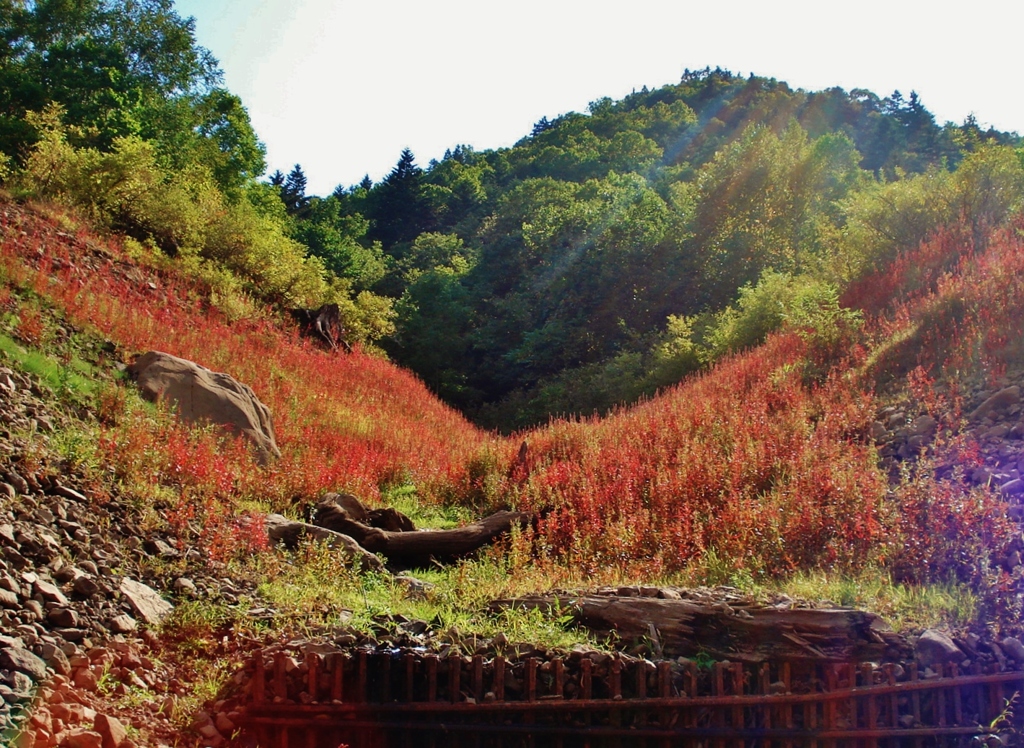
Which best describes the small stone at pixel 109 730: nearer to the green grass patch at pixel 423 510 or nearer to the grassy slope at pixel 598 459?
the grassy slope at pixel 598 459

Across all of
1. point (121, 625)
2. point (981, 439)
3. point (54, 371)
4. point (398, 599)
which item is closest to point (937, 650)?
point (398, 599)

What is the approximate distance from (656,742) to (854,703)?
1.08 metres

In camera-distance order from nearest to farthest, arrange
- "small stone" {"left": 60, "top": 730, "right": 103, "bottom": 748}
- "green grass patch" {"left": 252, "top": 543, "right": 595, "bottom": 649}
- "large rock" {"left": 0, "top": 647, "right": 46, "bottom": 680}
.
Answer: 1. "small stone" {"left": 60, "top": 730, "right": 103, "bottom": 748}
2. "large rock" {"left": 0, "top": 647, "right": 46, "bottom": 680}
3. "green grass patch" {"left": 252, "top": 543, "right": 595, "bottom": 649}

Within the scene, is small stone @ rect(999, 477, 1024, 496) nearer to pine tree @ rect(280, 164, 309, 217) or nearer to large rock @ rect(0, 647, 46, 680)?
large rock @ rect(0, 647, 46, 680)

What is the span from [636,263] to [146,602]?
79.5 ft

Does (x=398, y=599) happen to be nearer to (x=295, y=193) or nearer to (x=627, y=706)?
(x=627, y=706)

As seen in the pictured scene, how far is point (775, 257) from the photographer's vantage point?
26.5m

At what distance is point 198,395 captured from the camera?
9.73m

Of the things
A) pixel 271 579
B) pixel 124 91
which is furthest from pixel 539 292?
pixel 271 579

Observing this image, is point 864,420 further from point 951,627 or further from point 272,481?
point 272,481

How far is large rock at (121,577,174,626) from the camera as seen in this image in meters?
5.15

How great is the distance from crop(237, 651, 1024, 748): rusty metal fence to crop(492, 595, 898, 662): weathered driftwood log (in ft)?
0.55

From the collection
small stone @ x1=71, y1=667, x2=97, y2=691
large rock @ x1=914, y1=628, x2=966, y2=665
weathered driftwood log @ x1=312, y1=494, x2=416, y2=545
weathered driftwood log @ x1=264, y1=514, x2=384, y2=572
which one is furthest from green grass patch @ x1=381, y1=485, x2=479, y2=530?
large rock @ x1=914, y1=628, x2=966, y2=665

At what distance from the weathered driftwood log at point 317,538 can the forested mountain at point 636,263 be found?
30.6 ft
